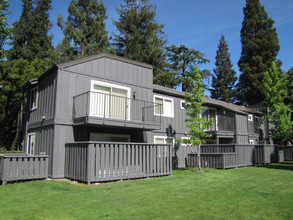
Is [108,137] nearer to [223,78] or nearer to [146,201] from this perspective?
[146,201]

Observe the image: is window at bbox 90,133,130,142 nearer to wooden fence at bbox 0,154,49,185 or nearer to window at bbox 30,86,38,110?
wooden fence at bbox 0,154,49,185

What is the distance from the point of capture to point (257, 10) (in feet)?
143

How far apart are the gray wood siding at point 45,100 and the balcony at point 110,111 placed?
1.09 m

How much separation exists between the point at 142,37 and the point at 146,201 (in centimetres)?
3089

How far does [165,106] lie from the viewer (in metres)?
17.1

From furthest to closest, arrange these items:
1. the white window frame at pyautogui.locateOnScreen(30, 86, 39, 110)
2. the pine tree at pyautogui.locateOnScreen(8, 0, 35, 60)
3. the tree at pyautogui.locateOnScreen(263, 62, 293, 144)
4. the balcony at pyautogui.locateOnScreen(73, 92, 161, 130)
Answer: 1. the pine tree at pyautogui.locateOnScreen(8, 0, 35, 60)
2. the tree at pyautogui.locateOnScreen(263, 62, 293, 144)
3. the white window frame at pyautogui.locateOnScreen(30, 86, 39, 110)
4. the balcony at pyautogui.locateOnScreen(73, 92, 161, 130)

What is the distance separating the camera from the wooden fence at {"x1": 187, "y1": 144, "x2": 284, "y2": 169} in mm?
15750

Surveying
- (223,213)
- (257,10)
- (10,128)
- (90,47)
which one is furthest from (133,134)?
(257,10)

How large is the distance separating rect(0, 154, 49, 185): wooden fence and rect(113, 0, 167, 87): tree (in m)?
23.7

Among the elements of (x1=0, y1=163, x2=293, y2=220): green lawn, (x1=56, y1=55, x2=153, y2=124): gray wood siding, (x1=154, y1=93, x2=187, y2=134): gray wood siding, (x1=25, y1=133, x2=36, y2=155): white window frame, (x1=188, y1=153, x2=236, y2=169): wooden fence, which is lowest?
(x1=0, y1=163, x2=293, y2=220): green lawn

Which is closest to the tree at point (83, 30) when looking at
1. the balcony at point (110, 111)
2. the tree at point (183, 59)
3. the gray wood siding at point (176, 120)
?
the tree at point (183, 59)

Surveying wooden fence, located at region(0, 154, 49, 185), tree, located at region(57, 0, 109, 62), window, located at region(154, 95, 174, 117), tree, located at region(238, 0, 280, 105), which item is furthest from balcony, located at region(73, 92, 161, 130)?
tree, located at region(238, 0, 280, 105)

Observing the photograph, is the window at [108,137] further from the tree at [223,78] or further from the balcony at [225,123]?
the tree at [223,78]

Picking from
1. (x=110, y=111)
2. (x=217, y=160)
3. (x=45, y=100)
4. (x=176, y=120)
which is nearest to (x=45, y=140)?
(x=45, y=100)
